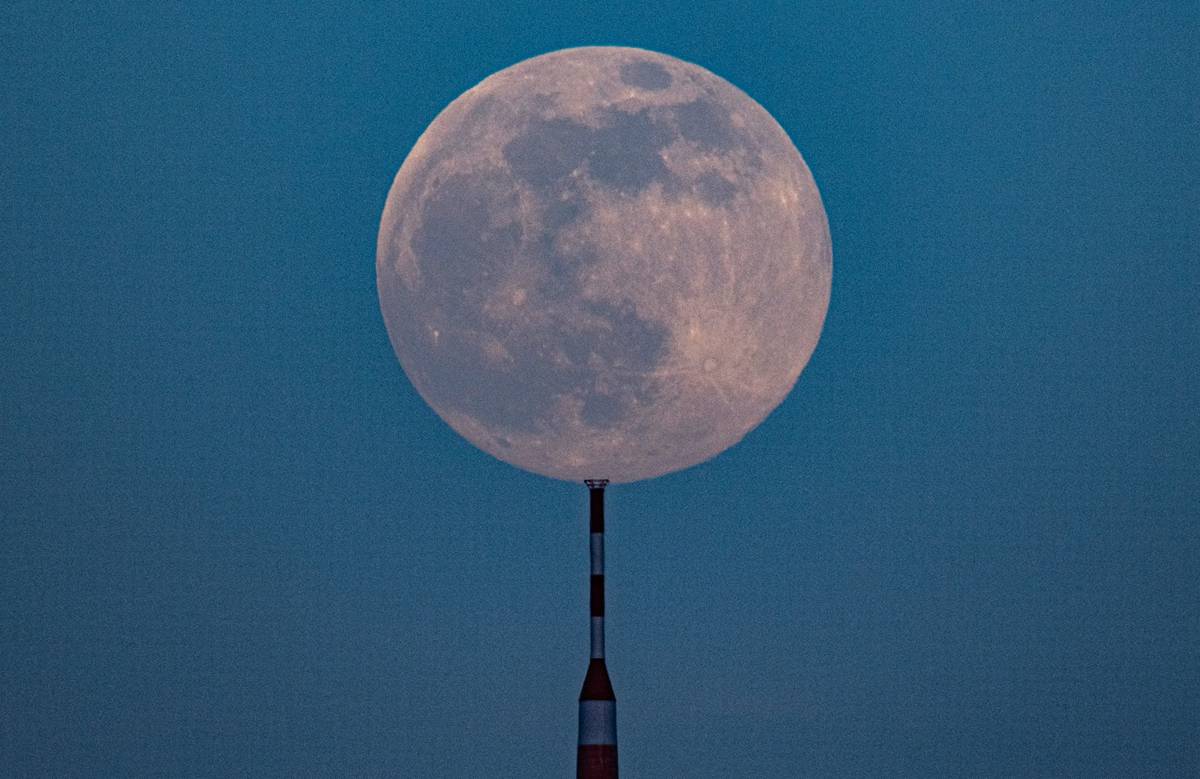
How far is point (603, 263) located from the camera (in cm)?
1441

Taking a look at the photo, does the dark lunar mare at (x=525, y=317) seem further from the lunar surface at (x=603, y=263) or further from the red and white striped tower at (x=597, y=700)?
the red and white striped tower at (x=597, y=700)

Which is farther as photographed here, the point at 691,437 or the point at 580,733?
the point at 580,733

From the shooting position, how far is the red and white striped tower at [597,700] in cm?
1631

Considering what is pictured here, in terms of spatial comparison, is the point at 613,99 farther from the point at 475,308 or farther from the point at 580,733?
the point at 580,733

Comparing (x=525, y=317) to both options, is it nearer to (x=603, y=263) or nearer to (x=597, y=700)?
(x=603, y=263)

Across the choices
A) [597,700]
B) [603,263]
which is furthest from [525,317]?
[597,700]

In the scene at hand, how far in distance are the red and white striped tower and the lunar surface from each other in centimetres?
96

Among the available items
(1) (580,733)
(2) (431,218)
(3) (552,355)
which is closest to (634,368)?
(3) (552,355)

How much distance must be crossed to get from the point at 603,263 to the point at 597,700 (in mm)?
4244

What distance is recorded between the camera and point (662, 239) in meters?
14.5

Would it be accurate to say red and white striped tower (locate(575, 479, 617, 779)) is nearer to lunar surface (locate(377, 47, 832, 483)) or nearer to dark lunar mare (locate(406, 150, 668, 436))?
lunar surface (locate(377, 47, 832, 483))

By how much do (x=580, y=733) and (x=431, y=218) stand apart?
4.81 meters

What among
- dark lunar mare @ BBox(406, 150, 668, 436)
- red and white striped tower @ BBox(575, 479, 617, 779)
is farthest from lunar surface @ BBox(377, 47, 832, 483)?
red and white striped tower @ BBox(575, 479, 617, 779)

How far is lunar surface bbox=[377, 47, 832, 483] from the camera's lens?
1448 centimetres
